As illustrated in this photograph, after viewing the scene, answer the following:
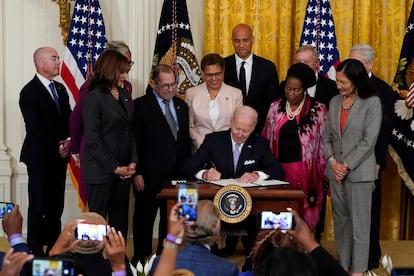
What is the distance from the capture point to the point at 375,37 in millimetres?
6535

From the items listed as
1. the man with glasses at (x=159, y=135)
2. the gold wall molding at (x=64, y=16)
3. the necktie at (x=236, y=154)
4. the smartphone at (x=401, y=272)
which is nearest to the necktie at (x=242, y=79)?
the man with glasses at (x=159, y=135)

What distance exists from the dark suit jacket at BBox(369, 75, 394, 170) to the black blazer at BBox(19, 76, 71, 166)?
2.19m

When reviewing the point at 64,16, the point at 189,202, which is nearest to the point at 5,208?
the point at 189,202

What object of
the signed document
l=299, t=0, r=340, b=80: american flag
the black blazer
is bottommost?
the signed document

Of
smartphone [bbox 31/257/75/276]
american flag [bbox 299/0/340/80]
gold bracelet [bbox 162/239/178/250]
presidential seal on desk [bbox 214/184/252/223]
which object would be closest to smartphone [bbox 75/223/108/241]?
gold bracelet [bbox 162/239/178/250]

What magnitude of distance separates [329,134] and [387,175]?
1.73 meters

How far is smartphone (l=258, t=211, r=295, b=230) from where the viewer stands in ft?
9.34

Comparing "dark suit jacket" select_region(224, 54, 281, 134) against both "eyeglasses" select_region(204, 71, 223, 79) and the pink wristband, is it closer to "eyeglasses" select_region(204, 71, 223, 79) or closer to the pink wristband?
"eyeglasses" select_region(204, 71, 223, 79)

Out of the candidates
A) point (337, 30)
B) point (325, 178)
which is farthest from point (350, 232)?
point (337, 30)

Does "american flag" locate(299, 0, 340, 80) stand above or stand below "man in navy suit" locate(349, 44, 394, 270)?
above

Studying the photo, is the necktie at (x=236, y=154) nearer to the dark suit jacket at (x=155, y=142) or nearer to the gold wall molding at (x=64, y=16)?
the dark suit jacket at (x=155, y=142)

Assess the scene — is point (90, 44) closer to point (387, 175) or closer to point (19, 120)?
point (19, 120)

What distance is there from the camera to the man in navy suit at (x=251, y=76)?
227 inches

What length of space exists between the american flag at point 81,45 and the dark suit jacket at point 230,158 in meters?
1.34
